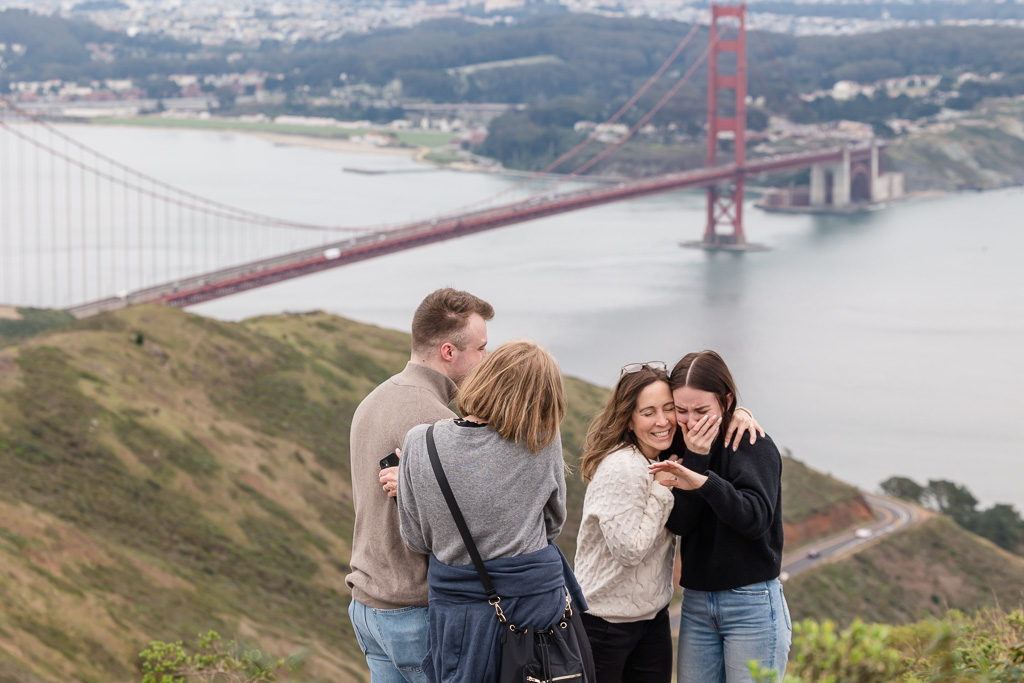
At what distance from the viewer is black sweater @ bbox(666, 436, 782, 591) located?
192 centimetres

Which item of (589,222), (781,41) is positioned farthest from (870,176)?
(781,41)

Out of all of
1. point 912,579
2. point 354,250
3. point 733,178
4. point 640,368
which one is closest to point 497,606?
point 640,368

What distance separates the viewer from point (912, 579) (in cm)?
1452

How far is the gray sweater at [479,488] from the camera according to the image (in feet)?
5.35

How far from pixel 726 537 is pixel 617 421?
0.28 meters

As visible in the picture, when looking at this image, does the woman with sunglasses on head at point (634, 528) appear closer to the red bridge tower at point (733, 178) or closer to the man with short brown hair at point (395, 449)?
the man with short brown hair at point (395, 449)

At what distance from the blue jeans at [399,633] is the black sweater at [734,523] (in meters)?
0.48

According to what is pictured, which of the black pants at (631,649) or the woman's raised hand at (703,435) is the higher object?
the woman's raised hand at (703,435)

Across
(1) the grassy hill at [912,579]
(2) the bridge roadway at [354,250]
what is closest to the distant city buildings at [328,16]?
(2) the bridge roadway at [354,250]

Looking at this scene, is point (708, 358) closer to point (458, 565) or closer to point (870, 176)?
point (458, 565)

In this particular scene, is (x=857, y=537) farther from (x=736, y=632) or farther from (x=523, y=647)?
(x=523, y=647)

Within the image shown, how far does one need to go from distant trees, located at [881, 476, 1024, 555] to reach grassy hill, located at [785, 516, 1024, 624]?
422 mm

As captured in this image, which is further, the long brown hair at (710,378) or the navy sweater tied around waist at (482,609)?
the long brown hair at (710,378)

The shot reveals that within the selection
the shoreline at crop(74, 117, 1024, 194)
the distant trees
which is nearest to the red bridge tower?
the shoreline at crop(74, 117, 1024, 194)
